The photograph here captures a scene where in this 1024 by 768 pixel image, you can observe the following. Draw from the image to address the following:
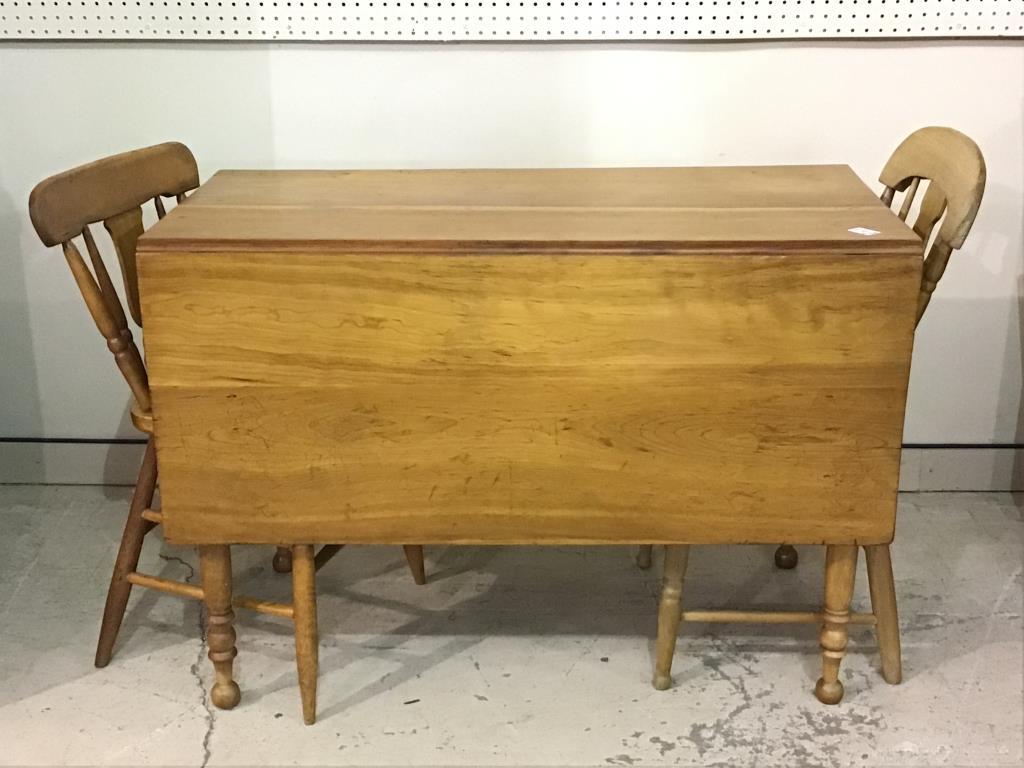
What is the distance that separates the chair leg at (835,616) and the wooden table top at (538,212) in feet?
1.68

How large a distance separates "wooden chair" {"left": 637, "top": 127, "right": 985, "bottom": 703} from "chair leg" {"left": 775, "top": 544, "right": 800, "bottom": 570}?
1.13 ft

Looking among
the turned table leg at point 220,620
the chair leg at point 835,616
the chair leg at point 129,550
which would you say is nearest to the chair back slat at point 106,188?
the chair leg at point 129,550

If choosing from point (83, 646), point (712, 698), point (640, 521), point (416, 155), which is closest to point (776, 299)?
point (640, 521)

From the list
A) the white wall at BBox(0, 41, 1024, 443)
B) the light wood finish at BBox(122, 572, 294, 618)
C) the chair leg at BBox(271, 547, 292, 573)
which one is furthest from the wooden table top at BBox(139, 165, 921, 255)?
the chair leg at BBox(271, 547, 292, 573)

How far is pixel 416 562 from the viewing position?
7.18ft

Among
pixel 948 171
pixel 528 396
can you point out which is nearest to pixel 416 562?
pixel 528 396

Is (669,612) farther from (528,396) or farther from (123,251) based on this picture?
(123,251)

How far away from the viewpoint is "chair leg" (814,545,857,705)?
177cm

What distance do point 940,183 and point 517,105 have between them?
865mm

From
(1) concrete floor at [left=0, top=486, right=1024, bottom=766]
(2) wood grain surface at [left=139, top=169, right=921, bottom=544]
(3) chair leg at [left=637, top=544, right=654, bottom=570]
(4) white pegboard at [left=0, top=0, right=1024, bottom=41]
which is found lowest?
(1) concrete floor at [left=0, top=486, right=1024, bottom=766]

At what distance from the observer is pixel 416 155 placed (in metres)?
2.28

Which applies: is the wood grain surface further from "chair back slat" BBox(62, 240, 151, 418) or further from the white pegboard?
the white pegboard

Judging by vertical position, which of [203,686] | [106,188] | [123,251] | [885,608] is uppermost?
[106,188]

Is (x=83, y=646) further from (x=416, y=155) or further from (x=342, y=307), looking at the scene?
(x=416, y=155)
